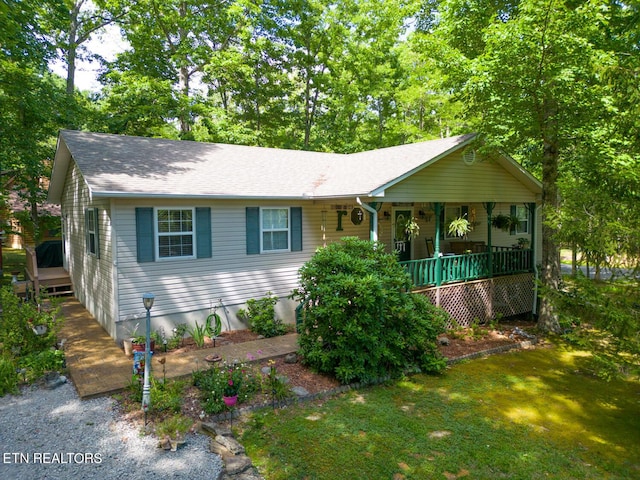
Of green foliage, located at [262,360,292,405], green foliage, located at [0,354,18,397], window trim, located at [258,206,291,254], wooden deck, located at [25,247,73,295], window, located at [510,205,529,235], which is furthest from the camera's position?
window, located at [510,205,529,235]

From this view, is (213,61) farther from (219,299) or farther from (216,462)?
(216,462)

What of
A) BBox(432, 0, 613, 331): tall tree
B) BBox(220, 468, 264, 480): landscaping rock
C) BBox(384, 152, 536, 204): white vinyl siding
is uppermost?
BBox(432, 0, 613, 331): tall tree

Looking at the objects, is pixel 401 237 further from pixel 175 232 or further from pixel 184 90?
pixel 184 90

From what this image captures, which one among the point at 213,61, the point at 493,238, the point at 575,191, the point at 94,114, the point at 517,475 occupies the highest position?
the point at 213,61

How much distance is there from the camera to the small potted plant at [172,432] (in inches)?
192

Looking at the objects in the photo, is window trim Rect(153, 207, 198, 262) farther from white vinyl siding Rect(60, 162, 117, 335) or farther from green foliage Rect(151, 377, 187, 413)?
green foliage Rect(151, 377, 187, 413)

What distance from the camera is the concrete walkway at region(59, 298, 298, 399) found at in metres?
6.66

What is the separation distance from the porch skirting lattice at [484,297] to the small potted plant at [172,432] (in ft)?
21.9

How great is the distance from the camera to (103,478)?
4.36 m

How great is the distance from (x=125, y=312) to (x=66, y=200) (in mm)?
6994

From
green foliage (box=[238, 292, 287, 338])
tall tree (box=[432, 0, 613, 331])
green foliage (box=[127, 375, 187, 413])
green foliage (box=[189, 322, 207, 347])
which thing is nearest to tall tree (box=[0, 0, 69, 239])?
green foliage (box=[189, 322, 207, 347])

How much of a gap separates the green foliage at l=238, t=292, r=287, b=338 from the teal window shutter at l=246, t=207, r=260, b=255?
122 centimetres

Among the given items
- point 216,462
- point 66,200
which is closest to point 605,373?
point 216,462

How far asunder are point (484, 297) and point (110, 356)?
31.2ft
